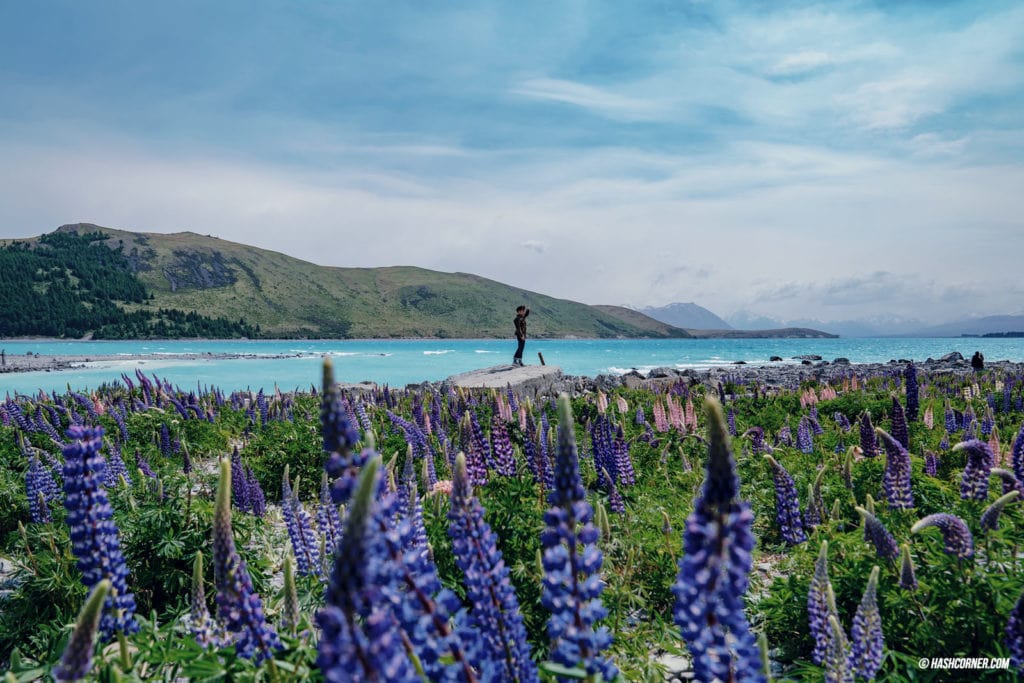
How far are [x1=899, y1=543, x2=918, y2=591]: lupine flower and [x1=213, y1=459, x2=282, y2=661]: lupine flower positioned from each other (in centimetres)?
335

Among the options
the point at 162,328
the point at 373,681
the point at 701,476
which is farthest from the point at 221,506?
the point at 162,328

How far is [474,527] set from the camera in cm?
214

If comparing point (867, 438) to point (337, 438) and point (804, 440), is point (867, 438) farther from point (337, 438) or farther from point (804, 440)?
point (337, 438)

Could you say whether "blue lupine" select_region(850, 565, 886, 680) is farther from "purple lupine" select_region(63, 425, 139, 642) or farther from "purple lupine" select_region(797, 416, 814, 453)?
"purple lupine" select_region(797, 416, 814, 453)

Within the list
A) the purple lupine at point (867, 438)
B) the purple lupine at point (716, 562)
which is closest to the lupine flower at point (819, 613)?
the purple lupine at point (716, 562)

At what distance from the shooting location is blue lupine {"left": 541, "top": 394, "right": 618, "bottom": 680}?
182 centimetres

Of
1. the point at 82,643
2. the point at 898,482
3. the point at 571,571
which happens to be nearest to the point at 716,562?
the point at 571,571

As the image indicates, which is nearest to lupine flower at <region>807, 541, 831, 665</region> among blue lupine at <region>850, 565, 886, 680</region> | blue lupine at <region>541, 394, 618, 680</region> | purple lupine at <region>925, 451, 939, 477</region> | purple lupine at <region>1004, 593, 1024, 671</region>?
blue lupine at <region>850, 565, 886, 680</region>

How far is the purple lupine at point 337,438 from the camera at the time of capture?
5.68ft

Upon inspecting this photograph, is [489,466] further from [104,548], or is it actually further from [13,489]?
[13,489]

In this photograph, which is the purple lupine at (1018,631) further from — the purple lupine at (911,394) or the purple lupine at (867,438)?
the purple lupine at (911,394)

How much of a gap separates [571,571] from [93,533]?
231cm

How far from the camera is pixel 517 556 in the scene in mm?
4918

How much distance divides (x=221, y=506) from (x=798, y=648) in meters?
4.06
